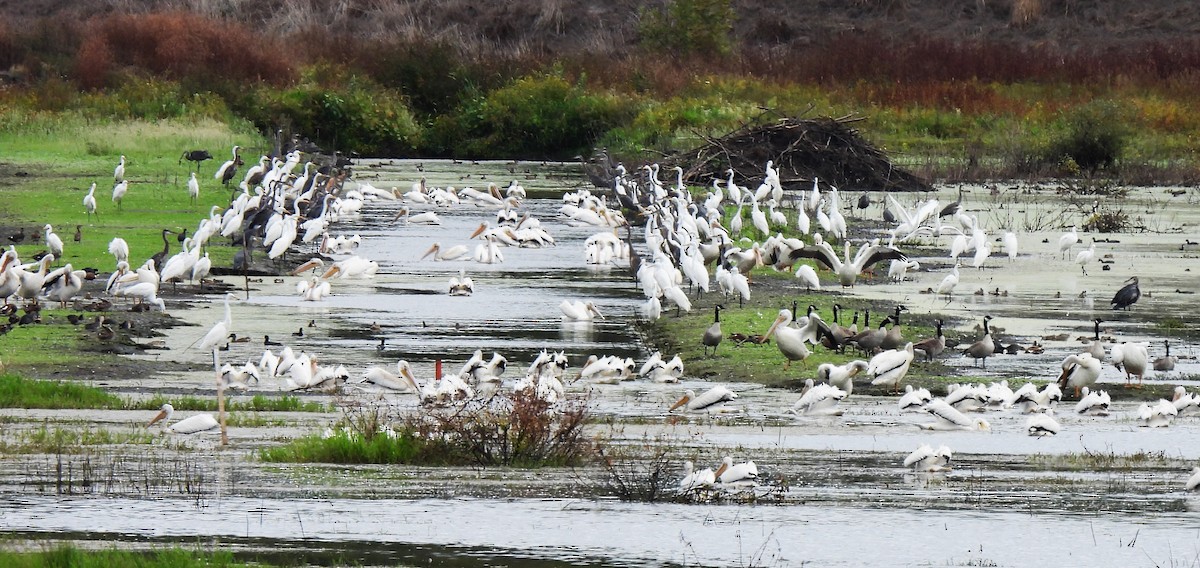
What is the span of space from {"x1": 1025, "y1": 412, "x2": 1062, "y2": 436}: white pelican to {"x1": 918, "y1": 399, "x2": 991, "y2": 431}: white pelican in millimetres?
309

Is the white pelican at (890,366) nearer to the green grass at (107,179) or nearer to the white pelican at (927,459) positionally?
the white pelican at (927,459)

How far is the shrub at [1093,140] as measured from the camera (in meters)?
40.5

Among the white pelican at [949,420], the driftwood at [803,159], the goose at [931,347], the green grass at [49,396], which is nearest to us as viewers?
the white pelican at [949,420]

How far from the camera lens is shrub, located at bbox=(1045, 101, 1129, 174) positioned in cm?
4047

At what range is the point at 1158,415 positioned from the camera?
1277 centimetres

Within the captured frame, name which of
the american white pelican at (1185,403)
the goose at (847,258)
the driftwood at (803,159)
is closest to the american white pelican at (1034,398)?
the american white pelican at (1185,403)

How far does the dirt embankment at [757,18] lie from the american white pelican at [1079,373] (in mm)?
53932

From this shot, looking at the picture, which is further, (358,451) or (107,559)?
(358,451)

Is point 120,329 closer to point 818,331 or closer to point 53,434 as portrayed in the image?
point 53,434

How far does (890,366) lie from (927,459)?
9.31 feet

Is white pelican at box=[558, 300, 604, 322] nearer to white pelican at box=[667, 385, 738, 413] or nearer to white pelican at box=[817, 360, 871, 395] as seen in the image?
white pelican at box=[817, 360, 871, 395]

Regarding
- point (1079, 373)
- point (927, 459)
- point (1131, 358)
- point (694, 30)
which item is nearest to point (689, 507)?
point (927, 459)

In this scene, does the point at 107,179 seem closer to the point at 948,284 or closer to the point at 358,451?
the point at 948,284

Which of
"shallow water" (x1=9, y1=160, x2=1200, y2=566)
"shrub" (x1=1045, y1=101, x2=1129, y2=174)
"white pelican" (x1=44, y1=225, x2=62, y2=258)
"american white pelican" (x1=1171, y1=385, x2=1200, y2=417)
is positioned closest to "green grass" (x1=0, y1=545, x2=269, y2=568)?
"shallow water" (x1=9, y1=160, x2=1200, y2=566)
